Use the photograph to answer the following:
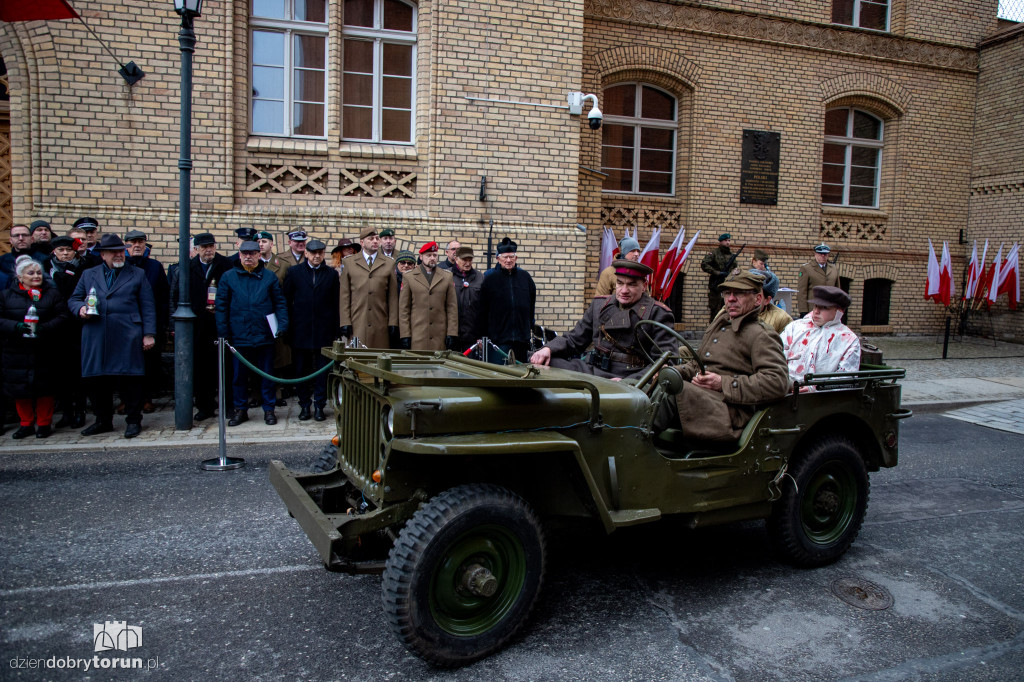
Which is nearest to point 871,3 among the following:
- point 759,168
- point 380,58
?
point 759,168

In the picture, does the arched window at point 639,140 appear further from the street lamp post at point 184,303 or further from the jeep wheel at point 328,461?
the jeep wheel at point 328,461

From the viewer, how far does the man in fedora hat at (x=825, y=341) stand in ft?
15.7

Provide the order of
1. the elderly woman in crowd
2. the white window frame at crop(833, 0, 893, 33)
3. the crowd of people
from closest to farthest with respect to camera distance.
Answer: the elderly woman in crowd, the crowd of people, the white window frame at crop(833, 0, 893, 33)

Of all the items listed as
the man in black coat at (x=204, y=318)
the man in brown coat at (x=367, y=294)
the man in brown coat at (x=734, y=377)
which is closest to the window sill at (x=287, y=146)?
the man in black coat at (x=204, y=318)

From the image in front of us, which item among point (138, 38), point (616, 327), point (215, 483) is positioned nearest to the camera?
point (616, 327)

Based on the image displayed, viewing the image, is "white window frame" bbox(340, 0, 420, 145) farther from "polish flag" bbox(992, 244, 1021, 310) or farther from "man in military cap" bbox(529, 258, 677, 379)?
"polish flag" bbox(992, 244, 1021, 310)

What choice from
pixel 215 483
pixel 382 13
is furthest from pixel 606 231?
pixel 215 483

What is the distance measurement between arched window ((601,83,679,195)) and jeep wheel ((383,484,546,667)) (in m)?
11.8

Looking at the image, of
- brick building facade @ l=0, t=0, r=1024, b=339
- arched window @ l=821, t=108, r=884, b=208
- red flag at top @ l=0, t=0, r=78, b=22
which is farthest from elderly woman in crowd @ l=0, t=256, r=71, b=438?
arched window @ l=821, t=108, r=884, b=208

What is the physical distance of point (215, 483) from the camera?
18.9 ft

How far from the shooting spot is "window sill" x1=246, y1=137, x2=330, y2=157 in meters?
9.77

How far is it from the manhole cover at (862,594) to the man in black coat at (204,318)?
6.64 metres

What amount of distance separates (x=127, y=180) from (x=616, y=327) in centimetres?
741

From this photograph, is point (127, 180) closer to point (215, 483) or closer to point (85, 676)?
point (215, 483)
